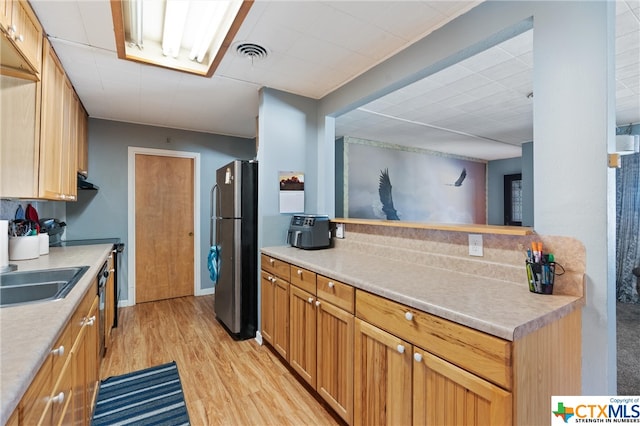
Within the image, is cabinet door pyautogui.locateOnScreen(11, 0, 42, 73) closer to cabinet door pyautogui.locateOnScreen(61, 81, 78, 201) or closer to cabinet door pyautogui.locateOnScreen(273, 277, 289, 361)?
cabinet door pyautogui.locateOnScreen(61, 81, 78, 201)

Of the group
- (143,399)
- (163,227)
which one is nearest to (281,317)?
(143,399)

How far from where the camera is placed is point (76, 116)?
283 centimetres

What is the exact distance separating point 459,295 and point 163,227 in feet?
12.9

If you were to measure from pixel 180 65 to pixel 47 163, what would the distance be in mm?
1132

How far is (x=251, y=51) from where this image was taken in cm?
210

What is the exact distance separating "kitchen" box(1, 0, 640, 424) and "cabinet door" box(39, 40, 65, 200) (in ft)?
Result: 4.82

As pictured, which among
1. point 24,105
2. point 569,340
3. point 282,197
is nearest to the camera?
point 569,340

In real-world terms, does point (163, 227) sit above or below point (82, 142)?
below

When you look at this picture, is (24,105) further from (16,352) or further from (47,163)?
(16,352)

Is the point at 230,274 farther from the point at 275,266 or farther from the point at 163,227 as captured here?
the point at 163,227

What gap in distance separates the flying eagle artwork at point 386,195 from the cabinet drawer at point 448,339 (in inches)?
152

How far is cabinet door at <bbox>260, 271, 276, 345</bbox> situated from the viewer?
8.01 ft

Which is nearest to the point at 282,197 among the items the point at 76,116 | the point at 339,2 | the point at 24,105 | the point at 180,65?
the point at 180,65

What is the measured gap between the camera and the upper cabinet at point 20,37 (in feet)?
4.49
